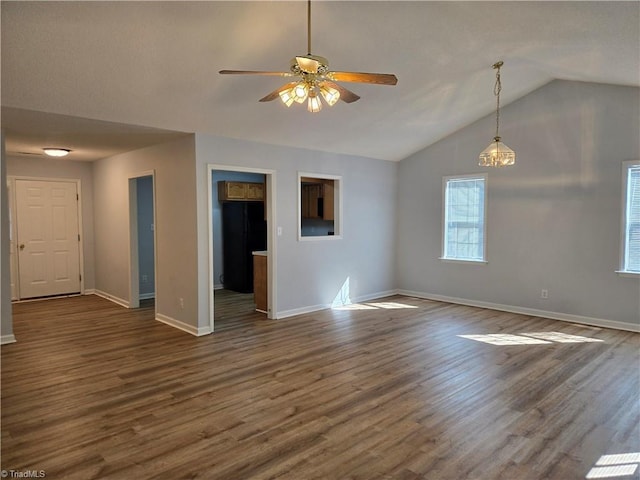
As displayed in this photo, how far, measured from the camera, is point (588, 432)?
281 cm

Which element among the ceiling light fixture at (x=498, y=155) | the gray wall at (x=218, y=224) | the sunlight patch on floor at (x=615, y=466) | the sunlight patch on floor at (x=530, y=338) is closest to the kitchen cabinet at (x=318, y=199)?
the gray wall at (x=218, y=224)

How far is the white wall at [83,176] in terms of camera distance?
7.08m

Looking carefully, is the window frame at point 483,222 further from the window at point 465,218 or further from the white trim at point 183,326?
the white trim at point 183,326

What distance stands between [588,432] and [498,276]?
3.85 metres

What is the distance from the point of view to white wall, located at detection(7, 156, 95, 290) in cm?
708

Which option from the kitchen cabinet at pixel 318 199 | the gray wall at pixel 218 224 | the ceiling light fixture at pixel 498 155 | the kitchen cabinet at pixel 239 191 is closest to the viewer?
the ceiling light fixture at pixel 498 155

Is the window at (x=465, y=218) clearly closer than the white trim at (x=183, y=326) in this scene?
No

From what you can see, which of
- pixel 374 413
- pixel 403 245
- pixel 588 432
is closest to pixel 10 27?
pixel 374 413

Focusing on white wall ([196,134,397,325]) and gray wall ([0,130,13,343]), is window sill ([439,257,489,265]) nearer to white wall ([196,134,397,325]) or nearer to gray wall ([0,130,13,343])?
white wall ([196,134,397,325])

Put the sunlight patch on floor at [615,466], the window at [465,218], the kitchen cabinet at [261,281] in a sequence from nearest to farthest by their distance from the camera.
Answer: the sunlight patch on floor at [615,466], the kitchen cabinet at [261,281], the window at [465,218]

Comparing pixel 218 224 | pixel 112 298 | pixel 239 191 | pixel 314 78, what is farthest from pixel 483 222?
pixel 112 298

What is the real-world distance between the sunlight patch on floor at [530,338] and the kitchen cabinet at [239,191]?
4.71 meters

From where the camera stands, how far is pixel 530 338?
4.95m

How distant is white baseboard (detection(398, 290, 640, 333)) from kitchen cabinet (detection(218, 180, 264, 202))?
345cm
